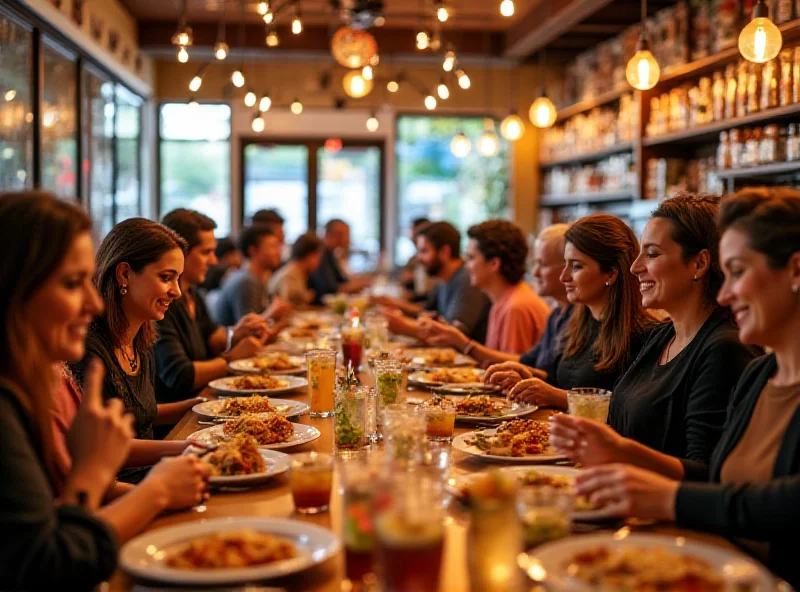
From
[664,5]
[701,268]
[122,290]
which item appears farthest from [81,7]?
[701,268]

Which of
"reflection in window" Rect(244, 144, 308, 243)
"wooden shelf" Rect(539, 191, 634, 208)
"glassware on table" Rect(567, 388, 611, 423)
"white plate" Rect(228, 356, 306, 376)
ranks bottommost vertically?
"white plate" Rect(228, 356, 306, 376)

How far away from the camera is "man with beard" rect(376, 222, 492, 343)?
219 inches

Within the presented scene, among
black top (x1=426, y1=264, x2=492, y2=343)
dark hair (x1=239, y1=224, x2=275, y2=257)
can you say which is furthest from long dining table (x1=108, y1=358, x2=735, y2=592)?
dark hair (x1=239, y1=224, x2=275, y2=257)

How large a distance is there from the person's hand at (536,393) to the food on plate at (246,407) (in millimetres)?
799

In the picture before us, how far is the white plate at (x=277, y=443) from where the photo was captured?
2.34m

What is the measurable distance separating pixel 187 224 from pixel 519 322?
176cm

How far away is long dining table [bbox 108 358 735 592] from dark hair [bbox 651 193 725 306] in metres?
0.82

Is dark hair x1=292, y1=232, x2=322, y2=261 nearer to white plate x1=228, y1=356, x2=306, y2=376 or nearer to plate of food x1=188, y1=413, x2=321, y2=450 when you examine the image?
white plate x1=228, y1=356, x2=306, y2=376

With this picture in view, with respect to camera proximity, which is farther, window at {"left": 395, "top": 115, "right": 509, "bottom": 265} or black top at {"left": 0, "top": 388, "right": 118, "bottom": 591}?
window at {"left": 395, "top": 115, "right": 509, "bottom": 265}

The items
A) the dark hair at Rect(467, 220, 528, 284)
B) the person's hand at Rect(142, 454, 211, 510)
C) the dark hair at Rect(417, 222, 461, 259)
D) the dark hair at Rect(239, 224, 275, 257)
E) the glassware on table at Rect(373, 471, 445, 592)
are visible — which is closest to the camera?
the glassware on table at Rect(373, 471, 445, 592)

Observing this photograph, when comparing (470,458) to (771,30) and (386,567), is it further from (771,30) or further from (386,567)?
(771,30)

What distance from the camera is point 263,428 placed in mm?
2389

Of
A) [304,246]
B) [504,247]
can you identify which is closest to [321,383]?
[504,247]

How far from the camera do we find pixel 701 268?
2477 millimetres
